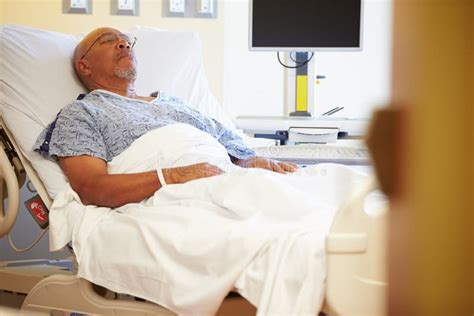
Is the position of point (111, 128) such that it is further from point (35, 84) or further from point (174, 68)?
point (174, 68)

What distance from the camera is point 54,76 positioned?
81.2 inches

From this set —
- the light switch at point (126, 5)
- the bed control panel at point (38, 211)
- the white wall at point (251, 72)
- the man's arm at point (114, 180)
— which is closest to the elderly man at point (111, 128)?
the man's arm at point (114, 180)

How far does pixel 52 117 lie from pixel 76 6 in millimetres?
1170

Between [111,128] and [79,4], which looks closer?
[111,128]

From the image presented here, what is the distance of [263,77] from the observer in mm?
3281

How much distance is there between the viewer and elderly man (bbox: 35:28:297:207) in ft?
5.47

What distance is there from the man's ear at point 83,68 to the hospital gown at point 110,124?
0.10 metres

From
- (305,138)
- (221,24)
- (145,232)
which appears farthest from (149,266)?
(221,24)

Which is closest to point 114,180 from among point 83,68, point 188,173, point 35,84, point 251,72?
point 188,173

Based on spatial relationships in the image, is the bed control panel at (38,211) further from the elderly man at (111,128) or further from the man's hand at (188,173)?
the man's hand at (188,173)

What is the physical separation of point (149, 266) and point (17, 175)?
67 cm

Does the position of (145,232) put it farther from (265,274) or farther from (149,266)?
(265,274)

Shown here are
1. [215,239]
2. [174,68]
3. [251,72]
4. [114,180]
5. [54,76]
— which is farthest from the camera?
[251,72]

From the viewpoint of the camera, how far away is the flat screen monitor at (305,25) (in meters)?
2.90
